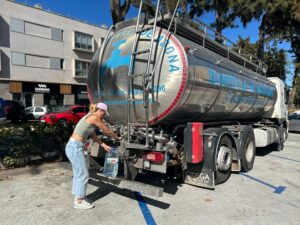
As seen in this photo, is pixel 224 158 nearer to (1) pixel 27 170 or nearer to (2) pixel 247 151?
(2) pixel 247 151

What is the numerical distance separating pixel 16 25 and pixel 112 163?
29.3 metres

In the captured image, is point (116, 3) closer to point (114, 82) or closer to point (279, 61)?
point (114, 82)

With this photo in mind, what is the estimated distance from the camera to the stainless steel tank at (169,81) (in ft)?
16.7

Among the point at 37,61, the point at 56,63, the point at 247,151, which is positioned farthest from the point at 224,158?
the point at 56,63

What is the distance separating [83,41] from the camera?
36.1m

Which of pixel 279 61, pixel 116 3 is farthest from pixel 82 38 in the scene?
pixel 116 3

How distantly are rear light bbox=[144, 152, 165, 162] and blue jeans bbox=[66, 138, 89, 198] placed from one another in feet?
3.57

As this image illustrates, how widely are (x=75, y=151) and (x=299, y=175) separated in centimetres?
572

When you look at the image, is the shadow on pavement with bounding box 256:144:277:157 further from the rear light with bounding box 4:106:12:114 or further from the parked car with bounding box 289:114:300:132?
the rear light with bounding box 4:106:12:114

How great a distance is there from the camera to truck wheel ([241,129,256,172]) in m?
7.18

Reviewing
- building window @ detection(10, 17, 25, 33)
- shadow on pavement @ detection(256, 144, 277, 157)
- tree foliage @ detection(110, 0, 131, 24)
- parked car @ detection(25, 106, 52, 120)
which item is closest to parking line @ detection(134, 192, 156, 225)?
shadow on pavement @ detection(256, 144, 277, 157)

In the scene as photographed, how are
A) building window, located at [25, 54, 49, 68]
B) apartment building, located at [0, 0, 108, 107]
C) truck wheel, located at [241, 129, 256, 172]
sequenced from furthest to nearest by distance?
building window, located at [25, 54, 49, 68] → apartment building, located at [0, 0, 108, 107] → truck wheel, located at [241, 129, 256, 172]

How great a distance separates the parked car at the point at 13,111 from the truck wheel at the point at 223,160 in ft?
61.7

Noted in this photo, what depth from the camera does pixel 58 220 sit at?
4230mm
